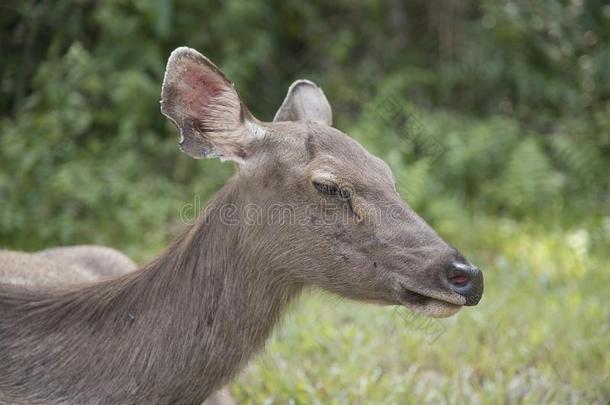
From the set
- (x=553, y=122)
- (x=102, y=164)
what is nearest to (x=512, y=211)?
(x=553, y=122)

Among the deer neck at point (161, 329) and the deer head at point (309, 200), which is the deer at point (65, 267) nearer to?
the deer neck at point (161, 329)

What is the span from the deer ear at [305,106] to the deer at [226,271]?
539 millimetres

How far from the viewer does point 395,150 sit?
8719 mm

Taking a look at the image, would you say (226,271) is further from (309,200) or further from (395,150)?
(395,150)

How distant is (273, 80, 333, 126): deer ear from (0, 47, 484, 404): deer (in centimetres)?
54

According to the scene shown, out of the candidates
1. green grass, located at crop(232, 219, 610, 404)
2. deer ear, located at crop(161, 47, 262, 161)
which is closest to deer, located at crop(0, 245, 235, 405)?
green grass, located at crop(232, 219, 610, 404)

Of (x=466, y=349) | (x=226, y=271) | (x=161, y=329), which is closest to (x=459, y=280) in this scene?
(x=226, y=271)

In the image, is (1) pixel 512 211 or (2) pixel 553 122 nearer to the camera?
(1) pixel 512 211

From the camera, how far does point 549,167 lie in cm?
888

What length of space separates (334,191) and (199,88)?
700 millimetres

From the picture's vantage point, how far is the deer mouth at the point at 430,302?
3.17m

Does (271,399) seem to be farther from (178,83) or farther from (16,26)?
(16,26)

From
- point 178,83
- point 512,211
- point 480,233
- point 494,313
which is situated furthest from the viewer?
point 512,211

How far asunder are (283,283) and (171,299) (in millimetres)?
471
